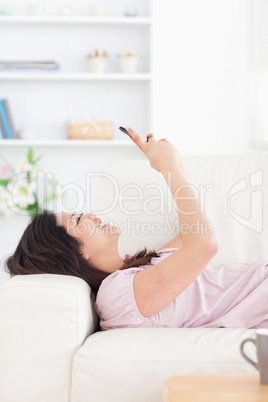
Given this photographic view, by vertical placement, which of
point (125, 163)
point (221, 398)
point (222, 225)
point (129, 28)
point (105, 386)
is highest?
point (129, 28)

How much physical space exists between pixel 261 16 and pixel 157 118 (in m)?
0.95

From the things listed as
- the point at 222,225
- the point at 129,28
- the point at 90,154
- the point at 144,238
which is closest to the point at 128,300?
the point at 144,238

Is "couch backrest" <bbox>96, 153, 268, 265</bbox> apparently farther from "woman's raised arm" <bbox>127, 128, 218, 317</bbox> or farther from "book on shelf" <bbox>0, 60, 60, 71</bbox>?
"book on shelf" <bbox>0, 60, 60, 71</bbox>

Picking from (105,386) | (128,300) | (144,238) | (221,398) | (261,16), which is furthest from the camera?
(261,16)

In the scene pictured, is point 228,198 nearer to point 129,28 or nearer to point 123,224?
point 123,224

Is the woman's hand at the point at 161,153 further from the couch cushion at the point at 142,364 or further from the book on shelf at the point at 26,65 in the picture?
the book on shelf at the point at 26,65

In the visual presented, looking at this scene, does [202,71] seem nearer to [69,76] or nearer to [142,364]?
[69,76]

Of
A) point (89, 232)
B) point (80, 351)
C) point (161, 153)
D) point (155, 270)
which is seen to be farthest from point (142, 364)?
point (161, 153)

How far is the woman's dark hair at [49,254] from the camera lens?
1.80 m

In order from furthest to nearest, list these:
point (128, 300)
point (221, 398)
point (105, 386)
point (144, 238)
→ 1. point (144, 238)
2. point (128, 300)
3. point (105, 386)
4. point (221, 398)

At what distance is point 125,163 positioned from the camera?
2223mm

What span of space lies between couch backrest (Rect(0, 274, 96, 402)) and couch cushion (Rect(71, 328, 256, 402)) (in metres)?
0.05

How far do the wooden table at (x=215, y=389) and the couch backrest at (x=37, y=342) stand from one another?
47 cm

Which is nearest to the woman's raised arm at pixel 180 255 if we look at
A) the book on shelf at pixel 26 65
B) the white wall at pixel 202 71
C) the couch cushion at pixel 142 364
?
the couch cushion at pixel 142 364
